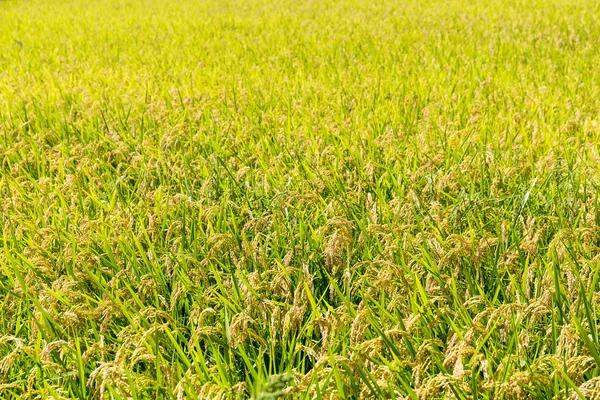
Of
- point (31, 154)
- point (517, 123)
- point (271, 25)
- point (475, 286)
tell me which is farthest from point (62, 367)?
point (271, 25)

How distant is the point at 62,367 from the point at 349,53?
542 centimetres

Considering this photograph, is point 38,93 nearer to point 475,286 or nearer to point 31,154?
point 31,154

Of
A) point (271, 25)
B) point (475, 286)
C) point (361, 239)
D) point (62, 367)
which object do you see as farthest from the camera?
point (271, 25)

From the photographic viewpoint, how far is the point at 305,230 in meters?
2.43

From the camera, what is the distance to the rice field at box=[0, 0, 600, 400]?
5.73 feet

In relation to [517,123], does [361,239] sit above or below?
above

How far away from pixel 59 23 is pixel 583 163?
354 inches

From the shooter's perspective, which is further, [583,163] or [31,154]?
[31,154]

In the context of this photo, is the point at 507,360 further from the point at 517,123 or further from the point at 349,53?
the point at 349,53

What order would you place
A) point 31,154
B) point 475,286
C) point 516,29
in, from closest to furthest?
point 475,286 → point 31,154 → point 516,29

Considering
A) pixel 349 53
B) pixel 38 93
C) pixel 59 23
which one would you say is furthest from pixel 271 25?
pixel 38 93

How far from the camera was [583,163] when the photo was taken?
3164 millimetres

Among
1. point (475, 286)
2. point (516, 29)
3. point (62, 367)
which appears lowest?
point (516, 29)

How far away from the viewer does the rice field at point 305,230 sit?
1.75 meters
